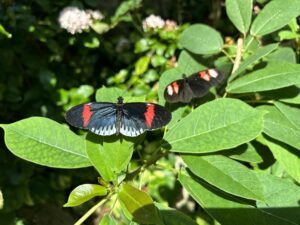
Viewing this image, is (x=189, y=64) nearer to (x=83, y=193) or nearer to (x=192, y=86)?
(x=192, y=86)

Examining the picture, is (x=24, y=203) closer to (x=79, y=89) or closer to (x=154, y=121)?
(x=79, y=89)

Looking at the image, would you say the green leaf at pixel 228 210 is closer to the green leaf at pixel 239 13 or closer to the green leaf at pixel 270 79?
the green leaf at pixel 270 79

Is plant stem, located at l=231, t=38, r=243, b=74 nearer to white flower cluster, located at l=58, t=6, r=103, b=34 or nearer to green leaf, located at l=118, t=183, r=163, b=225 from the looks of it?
green leaf, located at l=118, t=183, r=163, b=225

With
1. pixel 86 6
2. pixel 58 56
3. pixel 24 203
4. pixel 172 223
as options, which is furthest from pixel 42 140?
pixel 86 6

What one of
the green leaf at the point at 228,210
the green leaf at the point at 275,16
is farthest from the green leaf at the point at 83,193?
the green leaf at the point at 275,16

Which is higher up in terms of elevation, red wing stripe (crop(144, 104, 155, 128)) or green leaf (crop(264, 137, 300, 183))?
red wing stripe (crop(144, 104, 155, 128))

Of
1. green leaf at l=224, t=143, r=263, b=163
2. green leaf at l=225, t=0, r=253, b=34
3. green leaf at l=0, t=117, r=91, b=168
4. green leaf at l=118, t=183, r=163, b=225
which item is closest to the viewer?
green leaf at l=118, t=183, r=163, b=225

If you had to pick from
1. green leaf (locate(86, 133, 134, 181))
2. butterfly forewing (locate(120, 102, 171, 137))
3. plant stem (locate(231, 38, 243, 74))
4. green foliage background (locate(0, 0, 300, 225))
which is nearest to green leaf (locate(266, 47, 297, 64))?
green foliage background (locate(0, 0, 300, 225))
